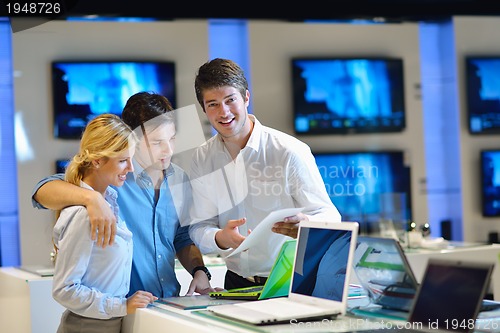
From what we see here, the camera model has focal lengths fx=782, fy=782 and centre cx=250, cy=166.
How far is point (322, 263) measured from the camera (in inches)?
86.7

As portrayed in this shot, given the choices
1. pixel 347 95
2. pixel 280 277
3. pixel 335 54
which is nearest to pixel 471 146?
pixel 347 95

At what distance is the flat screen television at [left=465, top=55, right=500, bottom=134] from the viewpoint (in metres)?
6.97

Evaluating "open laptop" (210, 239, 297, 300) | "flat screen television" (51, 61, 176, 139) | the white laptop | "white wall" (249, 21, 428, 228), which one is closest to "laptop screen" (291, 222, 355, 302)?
the white laptop

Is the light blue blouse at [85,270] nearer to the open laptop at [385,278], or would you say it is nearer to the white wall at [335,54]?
the open laptop at [385,278]

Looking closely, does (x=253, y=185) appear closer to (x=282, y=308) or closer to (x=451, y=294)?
(x=282, y=308)

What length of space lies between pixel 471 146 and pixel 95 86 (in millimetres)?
3334

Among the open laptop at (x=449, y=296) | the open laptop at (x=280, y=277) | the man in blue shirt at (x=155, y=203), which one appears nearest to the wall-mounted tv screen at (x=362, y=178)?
the man in blue shirt at (x=155, y=203)

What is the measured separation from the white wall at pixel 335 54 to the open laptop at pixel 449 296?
457cm

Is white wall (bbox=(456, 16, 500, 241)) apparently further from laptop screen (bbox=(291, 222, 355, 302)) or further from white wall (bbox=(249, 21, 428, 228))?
laptop screen (bbox=(291, 222, 355, 302))

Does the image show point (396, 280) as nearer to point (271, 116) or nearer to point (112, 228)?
point (112, 228)

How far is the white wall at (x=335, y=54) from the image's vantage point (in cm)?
641

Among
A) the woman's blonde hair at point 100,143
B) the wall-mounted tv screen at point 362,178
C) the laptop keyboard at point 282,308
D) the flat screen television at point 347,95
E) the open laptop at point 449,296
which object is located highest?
the flat screen television at point 347,95

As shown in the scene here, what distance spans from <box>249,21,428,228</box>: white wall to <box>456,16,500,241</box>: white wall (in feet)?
1.30

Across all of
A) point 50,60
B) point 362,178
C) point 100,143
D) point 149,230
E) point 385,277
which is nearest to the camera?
point 385,277
